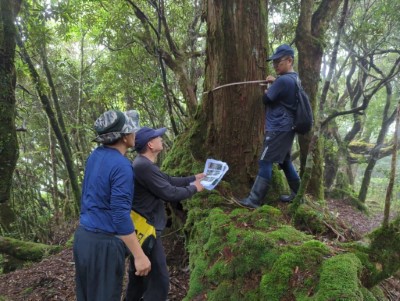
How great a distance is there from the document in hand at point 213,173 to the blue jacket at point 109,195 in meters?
1.44

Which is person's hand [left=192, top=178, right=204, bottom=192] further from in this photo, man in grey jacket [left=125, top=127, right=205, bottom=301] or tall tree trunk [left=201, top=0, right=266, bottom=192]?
tall tree trunk [left=201, top=0, right=266, bottom=192]

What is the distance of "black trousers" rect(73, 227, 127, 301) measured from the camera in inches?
122

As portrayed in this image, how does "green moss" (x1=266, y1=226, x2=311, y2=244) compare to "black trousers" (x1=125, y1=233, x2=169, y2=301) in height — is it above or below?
above

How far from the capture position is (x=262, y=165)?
4.81 meters

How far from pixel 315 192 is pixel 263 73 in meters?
4.92

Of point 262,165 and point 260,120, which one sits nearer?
point 262,165

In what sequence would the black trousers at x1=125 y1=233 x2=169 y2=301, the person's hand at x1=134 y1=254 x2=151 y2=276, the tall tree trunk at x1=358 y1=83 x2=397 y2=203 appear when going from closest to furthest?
1. the person's hand at x1=134 y1=254 x2=151 y2=276
2. the black trousers at x1=125 y1=233 x2=169 y2=301
3. the tall tree trunk at x1=358 y1=83 x2=397 y2=203

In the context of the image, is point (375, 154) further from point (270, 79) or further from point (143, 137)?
point (143, 137)

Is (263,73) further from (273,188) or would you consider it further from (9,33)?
(9,33)

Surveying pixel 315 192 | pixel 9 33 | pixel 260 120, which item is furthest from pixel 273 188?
pixel 9 33

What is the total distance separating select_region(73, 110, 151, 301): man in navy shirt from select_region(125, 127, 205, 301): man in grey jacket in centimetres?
63

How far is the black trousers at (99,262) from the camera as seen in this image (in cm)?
310

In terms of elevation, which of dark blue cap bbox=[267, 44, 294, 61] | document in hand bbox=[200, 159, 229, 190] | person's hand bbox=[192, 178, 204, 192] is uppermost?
dark blue cap bbox=[267, 44, 294, 61]

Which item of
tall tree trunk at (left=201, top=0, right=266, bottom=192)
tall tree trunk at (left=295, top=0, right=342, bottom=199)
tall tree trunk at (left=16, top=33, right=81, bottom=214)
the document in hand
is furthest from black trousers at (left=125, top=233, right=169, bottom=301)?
tall tree trunk at (left=16, top=33, right=81, bottom=214)
